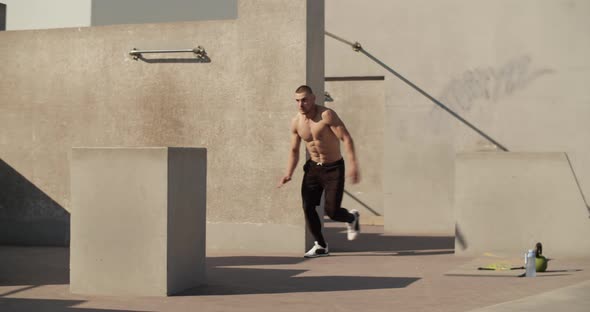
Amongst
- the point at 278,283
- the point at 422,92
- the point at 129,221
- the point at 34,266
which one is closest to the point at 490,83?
A: the point at 422,92

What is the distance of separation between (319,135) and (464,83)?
4.31 metres

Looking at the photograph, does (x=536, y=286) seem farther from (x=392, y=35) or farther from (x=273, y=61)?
(x=392, y=35)

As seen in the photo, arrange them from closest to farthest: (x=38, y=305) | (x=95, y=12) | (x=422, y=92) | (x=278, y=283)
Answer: (x=38, y=305) → (x=278, y=283) → (x=422, y=92) → (x=95, y=12)

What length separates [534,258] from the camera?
840cm

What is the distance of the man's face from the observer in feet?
32.4

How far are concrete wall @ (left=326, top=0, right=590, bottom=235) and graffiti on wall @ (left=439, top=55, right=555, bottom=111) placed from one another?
1 cm

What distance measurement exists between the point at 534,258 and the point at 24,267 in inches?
174

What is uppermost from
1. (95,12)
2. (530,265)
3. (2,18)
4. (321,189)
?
(95,12)

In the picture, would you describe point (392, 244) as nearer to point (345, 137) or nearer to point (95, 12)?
point (345, 137)

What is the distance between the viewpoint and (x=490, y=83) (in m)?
13.6

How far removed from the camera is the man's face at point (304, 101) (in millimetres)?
9867

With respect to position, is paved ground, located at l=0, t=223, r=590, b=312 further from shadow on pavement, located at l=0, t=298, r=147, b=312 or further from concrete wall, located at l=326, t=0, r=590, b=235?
concrete wall, located at l=326, t=0, r=590, b=235

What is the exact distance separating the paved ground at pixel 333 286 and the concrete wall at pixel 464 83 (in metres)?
3.29

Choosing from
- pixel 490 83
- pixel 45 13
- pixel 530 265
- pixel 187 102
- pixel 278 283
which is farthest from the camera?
pixel 45 13
